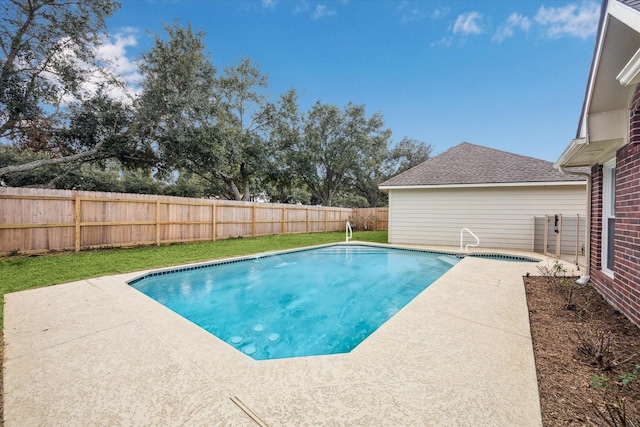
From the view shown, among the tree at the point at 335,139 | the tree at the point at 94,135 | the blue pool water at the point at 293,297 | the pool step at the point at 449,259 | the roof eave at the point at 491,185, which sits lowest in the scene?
the blue pool water at the point at 293,297

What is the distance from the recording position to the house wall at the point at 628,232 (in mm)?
3201

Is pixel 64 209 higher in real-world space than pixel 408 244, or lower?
higher

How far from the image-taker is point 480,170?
11266mm

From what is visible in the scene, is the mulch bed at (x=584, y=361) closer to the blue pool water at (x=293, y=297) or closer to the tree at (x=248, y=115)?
the blue pool water at (x=293, y=297)

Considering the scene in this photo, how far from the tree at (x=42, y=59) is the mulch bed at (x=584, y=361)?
15.7m

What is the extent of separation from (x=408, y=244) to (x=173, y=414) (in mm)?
11004

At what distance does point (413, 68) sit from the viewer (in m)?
14.4

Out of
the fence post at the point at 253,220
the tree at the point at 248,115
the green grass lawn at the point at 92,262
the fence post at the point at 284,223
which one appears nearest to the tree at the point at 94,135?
the tree at the point at 248,115

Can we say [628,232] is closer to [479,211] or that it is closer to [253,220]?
[479,211]

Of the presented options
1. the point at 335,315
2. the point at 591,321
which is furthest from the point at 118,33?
the point at 591,321

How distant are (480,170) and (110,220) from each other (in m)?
13.5

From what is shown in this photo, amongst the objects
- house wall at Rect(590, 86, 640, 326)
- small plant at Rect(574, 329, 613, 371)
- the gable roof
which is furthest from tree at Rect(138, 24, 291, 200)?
small plant at Rect(574, 329, 613, 371)

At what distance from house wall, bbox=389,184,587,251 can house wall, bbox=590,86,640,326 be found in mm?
6529

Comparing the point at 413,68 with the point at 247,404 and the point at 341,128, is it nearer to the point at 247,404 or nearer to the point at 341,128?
the point at 341,128
